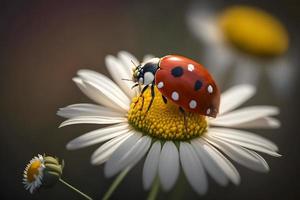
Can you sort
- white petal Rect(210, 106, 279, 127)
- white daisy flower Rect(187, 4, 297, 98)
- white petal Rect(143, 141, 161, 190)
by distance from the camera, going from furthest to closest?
→ white daisy flower Rect(187, 4, 297, 98) < white petal Rect(210, 106, 279, 127) < white petal Rect(143, 141, 161, 190)

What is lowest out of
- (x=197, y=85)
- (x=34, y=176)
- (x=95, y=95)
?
(x=34, y=176)

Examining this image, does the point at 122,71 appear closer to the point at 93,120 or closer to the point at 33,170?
the point at 93,120

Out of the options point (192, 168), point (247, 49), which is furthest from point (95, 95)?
point (247, 49)

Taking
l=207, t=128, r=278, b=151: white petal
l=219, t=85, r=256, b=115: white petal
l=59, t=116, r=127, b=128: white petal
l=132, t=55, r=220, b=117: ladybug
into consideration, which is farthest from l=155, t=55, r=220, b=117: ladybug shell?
l=219, t=85, r=256, b=115: white petal

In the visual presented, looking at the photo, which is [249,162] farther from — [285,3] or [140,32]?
[285,3]

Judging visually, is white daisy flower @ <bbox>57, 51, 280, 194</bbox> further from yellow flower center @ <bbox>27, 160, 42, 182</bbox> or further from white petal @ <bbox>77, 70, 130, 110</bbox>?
yellow flower center @ <bbox>27, 160, 42, 182</bbox>

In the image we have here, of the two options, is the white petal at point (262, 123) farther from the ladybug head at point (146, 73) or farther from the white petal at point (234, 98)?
the ladybug head at point (146, 73)

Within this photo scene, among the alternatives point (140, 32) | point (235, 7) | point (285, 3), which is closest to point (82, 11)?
point (140, 32)

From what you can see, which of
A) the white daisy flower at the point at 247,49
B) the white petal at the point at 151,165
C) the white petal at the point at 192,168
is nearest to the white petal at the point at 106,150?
the white petal at the point at 151,165
